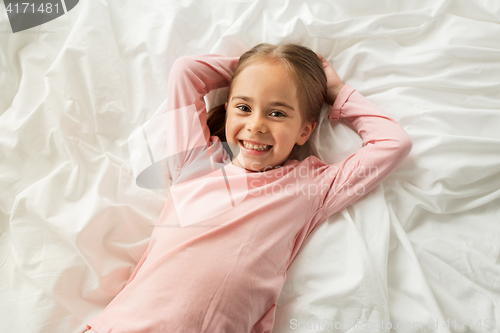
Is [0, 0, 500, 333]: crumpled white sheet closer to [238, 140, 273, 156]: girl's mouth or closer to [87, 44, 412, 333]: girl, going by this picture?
[87, 44, 412, 333]: girl

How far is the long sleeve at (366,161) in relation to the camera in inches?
30.9

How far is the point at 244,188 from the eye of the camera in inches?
32.1

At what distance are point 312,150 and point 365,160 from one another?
0.18 meters

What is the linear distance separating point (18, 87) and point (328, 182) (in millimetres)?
868

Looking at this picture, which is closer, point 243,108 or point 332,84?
point 243,108

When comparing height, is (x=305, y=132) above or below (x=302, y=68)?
below

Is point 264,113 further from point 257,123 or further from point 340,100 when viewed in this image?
point 340,100

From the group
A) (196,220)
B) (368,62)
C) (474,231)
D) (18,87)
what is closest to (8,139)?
(18,87)

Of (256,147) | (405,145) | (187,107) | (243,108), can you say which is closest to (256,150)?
(256,147)

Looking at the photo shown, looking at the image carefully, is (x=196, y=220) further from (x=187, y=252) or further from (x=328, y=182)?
(x=328, y=182)

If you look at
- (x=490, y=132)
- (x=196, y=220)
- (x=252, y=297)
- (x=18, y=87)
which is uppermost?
(x=18, y=87)

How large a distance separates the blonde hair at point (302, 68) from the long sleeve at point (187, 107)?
70mm

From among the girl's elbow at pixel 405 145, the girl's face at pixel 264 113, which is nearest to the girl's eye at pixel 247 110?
the girl's face at pixel 264 113

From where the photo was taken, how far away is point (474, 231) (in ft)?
2.64
